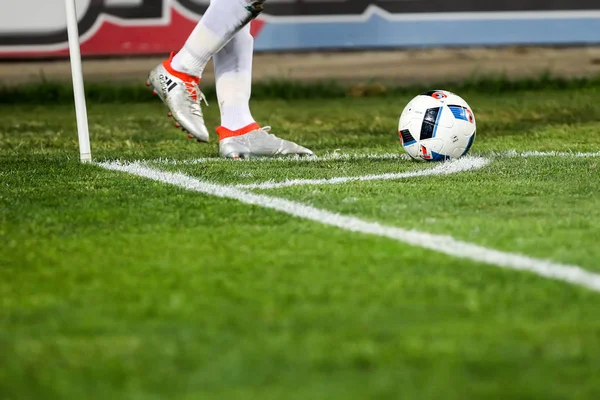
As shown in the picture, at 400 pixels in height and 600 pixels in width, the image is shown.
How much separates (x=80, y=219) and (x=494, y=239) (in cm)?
116

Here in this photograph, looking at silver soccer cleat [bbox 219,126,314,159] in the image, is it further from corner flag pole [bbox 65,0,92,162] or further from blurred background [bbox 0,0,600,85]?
blurred background [bbox 0,0,600,85]

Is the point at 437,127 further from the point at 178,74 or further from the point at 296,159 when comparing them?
the point at 178,74

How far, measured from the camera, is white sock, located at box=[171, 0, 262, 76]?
4.21m

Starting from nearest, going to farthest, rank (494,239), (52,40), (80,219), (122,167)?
(494,239) → (80,219) → (122,167) → (52,40)

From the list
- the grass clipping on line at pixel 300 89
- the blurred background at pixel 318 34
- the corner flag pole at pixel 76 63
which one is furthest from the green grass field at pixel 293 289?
the blurred background at pixel 318 34

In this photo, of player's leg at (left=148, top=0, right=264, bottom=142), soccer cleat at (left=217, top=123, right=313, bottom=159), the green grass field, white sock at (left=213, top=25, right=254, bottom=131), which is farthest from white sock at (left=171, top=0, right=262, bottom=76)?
the green grass field

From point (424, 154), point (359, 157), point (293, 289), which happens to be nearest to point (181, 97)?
point (359, 157)

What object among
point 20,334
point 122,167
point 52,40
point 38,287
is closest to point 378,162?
point 122,167

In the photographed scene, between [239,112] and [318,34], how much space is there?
3.76 m

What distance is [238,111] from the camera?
4.44 m

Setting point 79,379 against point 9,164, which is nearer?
point 79,379

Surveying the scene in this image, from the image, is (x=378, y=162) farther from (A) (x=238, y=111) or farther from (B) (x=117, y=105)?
(B) (x=117, y=105)

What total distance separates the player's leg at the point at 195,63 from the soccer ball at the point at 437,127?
787mm

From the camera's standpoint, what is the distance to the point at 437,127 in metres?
3.90
